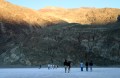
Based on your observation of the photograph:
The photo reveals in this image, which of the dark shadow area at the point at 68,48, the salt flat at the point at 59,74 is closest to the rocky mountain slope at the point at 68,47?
the dark shadow area at the point at 68,48

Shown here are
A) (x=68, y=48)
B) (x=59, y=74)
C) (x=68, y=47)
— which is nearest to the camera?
(x=59, y=74)

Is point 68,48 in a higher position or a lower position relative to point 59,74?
higher

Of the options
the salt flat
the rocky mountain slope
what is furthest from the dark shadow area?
the salt flat

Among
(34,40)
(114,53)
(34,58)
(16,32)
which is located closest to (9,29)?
(16,32)

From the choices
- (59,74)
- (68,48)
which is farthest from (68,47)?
(59,74)

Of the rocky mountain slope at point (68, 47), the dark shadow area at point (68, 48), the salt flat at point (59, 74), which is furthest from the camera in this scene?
the rocky mountain slope at point (68, 47)

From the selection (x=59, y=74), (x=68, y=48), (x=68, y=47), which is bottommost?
(x=59, y=74)

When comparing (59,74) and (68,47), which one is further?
(68,47)

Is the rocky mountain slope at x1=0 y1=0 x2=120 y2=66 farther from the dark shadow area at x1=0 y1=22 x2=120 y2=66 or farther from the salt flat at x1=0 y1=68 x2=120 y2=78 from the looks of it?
the salt flat at x1=0 y1=68 x2=120 y2=78

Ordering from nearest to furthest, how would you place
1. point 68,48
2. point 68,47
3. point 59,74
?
point 59,74 → point 68,48 → point 68,47

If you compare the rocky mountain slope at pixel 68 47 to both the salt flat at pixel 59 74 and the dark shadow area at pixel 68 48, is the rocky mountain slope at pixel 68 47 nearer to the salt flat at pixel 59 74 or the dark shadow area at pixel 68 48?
the dark shadow area at pixel 68 48

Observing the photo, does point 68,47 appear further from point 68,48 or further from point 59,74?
point 59,74

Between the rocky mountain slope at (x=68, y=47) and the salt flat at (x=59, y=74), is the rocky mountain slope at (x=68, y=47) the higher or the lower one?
the higher one

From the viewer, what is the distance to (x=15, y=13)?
18850 cm
